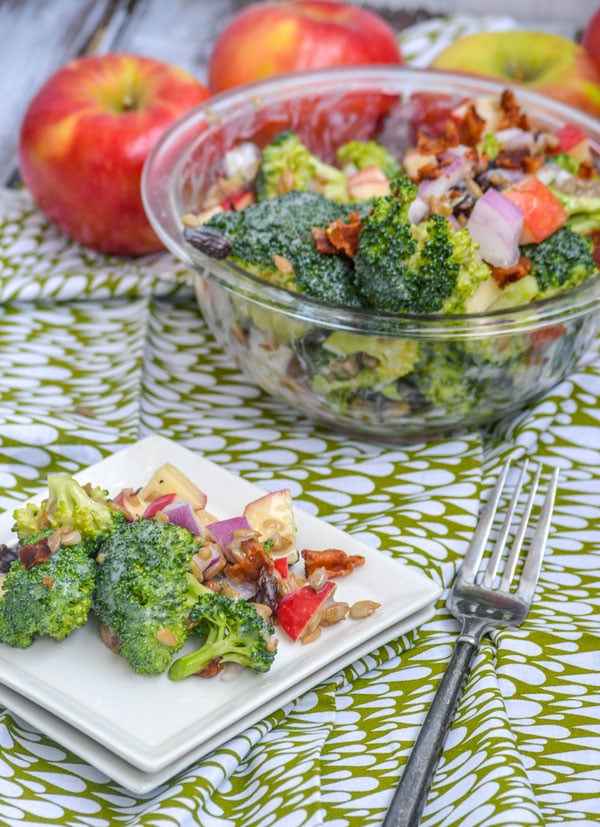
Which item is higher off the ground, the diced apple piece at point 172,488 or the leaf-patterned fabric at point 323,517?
the diced apple piece at point 172,488

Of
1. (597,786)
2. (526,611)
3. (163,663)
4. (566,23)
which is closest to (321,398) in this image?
(526,611)

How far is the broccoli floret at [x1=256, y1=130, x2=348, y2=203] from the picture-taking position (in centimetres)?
195

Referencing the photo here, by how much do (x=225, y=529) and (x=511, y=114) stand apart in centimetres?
106

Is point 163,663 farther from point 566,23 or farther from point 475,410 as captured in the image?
point 566,23

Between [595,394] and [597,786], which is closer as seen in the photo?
[597,786]

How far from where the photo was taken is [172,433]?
6.10 ft

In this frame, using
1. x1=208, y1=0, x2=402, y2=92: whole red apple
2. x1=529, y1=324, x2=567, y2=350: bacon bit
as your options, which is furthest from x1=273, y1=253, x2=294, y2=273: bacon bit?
x1=208, y1=0, x2=402, y2=92: whole red apple

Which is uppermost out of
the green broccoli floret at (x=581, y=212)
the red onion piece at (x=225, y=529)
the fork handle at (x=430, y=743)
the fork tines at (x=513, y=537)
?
the green broccoli floret at (x=581, y=212)

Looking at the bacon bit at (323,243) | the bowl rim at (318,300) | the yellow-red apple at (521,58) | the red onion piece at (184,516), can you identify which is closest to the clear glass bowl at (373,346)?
the bowl rim at (318,300)

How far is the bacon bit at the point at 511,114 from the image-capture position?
79.3 inches

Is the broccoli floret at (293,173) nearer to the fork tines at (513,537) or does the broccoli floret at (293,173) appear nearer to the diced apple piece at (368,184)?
the diced apple piece at (368,184)

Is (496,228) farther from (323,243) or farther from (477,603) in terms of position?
(477,603)

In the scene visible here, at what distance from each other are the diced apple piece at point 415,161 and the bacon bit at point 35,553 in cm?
92

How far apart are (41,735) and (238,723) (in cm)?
23
